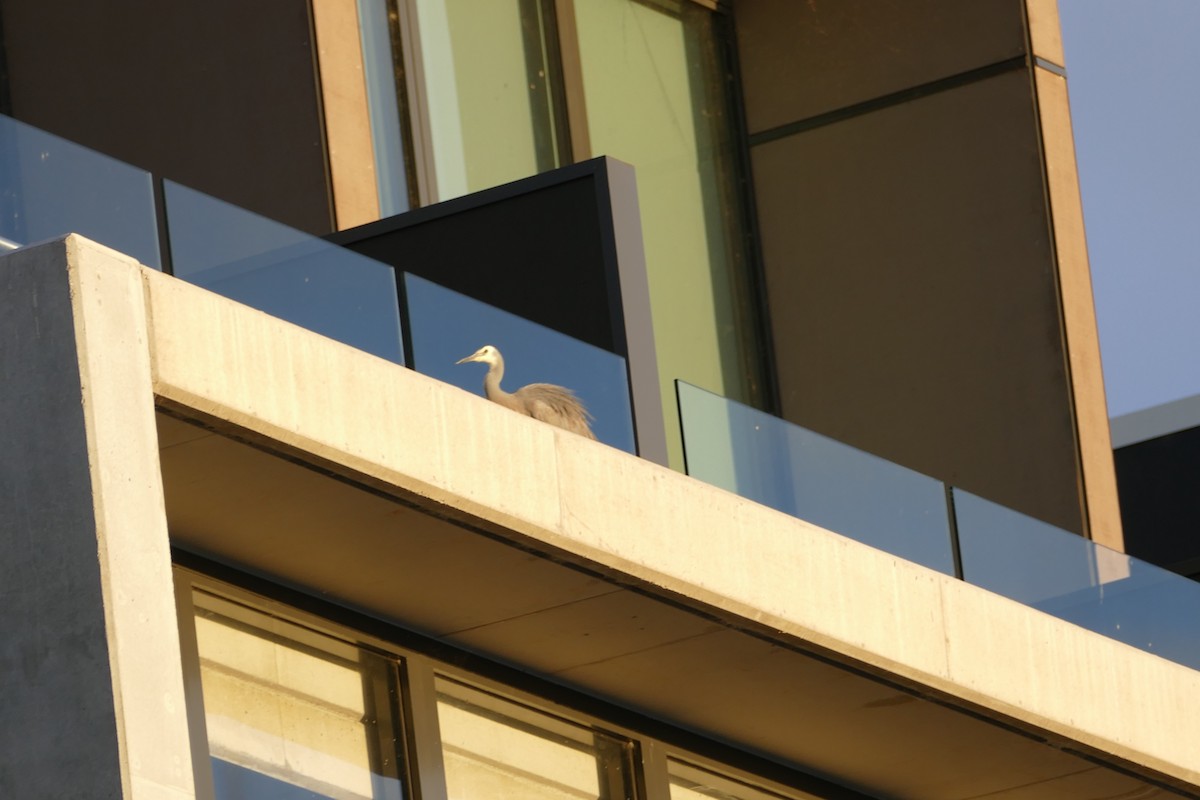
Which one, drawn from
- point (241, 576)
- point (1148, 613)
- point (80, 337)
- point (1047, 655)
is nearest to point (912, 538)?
point (1047, 655)

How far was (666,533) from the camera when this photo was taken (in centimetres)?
1423

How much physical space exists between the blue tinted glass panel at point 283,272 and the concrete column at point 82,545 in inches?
72.1

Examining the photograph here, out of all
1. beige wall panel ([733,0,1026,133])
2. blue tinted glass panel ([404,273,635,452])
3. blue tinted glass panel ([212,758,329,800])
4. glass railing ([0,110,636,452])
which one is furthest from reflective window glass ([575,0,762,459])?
blue tinted glass panel ([212,758,329,800])

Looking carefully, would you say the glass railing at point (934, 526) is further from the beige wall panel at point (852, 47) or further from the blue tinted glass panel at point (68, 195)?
the beige wall panel at point (852, 47)

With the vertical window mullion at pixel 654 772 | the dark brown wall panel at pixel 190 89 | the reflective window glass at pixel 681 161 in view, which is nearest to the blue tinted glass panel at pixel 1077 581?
the vertical window mullion at pixel 654 772

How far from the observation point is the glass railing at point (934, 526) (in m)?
15.3

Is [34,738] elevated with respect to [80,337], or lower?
lower

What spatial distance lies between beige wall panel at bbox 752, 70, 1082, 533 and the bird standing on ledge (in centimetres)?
845

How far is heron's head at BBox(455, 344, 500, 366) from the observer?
47.8 ft

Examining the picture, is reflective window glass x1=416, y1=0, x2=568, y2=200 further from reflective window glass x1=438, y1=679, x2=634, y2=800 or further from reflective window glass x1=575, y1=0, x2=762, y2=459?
reflective window glass x1=438, y1=679, x2=634, y2=800

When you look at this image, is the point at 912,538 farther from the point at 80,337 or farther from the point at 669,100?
the point at 669,100

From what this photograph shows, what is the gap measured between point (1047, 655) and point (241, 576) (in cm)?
517

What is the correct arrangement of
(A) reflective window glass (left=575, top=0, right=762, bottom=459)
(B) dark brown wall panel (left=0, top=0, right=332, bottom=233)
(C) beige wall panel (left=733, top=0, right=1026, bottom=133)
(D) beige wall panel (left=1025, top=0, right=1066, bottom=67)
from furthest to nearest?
(C) beige wall panel (left=733, top=0, right=1026, bottom=133)
(D) beige wall panel (left=1025, top=0, right=1066, bottom=67)
(A) reflective window glass (left=575, top=0, right=762, bottom=459)
(B) dark brown wall panel (left=0, top=0, right=332, bottom=233)

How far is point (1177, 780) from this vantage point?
56.5ft
